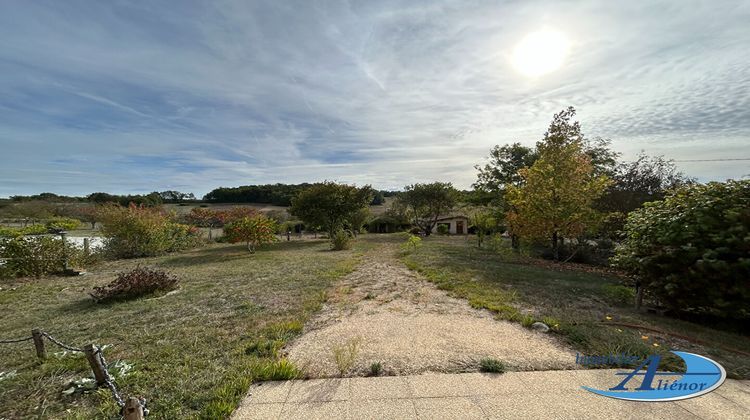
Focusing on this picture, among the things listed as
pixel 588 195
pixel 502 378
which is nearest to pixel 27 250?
pixel 502 378

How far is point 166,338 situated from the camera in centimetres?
366

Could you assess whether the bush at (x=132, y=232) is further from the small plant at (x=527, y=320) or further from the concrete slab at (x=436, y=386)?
the small plant at (x=527, y=320)

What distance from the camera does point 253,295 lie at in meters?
5.75

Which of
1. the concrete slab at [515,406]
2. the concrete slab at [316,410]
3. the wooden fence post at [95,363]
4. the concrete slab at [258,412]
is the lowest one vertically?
A: the concrete slab at [258,412]

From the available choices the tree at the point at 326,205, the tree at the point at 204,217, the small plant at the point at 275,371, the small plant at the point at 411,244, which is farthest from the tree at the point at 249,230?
the tree at the point at 204,217

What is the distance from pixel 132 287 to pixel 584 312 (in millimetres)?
8512

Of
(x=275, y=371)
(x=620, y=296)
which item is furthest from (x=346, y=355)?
(x=620, y=296)

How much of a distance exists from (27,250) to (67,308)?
18.2 feet

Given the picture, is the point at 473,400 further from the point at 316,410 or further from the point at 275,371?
the point at 275,371

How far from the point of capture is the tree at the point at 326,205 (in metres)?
17.4

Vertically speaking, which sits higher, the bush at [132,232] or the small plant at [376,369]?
the bush at [132,232]

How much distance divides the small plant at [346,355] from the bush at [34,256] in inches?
436

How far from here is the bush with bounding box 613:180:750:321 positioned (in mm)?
3842

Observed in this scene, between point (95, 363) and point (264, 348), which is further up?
point (95, 363)
